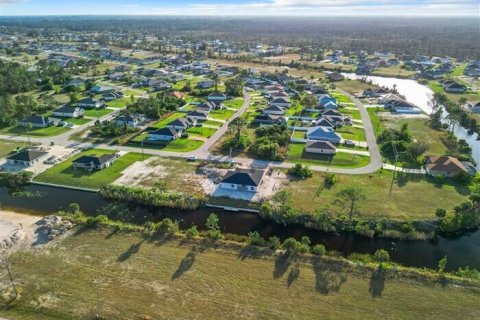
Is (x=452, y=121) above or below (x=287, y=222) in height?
above

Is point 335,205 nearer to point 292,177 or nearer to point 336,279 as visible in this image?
point 292,177

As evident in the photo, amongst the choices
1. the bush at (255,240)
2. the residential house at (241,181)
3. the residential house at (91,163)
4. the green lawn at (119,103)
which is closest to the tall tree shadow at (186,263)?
the bush at (255,240)

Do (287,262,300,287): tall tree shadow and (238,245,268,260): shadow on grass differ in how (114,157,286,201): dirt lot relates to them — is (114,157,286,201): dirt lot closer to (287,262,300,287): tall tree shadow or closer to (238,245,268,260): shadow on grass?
(238,245,268,260): shadow on grass

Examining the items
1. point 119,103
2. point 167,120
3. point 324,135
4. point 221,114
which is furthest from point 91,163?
point 119,103

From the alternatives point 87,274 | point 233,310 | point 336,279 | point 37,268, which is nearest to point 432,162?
point 336,279

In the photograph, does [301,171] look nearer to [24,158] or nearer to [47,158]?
[47,158]

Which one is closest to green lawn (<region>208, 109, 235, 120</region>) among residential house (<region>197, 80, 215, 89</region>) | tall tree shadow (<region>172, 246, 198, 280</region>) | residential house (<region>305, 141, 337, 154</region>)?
residential house (<region>197, 80, 215, 89</region>)
